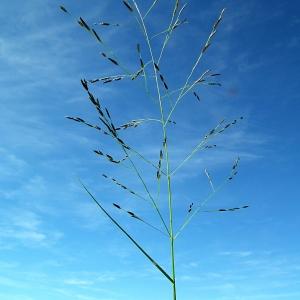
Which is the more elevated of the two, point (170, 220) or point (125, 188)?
point (125, 188)

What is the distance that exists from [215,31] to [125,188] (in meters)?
1.03

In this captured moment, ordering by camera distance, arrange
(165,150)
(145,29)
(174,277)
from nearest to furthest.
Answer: (174,277) → (165,150) → (145,29)

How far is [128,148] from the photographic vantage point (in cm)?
208

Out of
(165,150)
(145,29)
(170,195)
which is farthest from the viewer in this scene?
(145,29)

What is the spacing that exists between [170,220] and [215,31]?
114cm

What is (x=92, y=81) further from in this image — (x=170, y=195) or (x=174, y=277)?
(x=174, y=277)

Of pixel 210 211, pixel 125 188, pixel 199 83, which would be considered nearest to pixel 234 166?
pixel 210 211

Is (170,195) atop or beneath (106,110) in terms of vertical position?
beneath

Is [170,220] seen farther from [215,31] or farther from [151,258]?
[215,31]

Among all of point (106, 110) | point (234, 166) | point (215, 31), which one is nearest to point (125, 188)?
point (106, 110)

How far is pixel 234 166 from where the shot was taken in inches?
94.0

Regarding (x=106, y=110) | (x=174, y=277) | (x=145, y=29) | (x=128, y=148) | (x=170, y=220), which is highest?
(x=145, y=29)

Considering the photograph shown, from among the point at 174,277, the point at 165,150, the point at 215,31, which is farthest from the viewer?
the point at 215,31

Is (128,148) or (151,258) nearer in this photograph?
(151,258)
